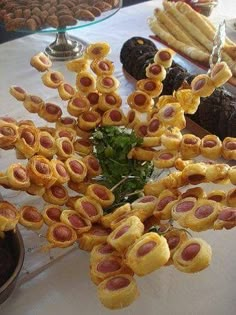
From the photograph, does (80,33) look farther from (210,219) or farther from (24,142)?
(210,219)

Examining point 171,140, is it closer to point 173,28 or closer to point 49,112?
point 49,112

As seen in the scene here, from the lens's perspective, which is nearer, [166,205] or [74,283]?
[166,205]

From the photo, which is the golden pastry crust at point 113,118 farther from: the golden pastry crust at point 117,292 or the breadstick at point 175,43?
the breadstick at point 175,43

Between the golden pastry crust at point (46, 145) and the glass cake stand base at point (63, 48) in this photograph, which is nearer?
the golden pastry crust at point (46, 145)

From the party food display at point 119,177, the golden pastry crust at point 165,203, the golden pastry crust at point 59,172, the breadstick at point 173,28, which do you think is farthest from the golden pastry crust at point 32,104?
the breadstick at point 173,28

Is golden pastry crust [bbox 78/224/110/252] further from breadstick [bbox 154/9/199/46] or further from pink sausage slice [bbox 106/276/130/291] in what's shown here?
breadstick [bbox 154/9/199/46]

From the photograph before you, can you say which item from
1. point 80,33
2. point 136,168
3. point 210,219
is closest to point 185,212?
point 210,219
